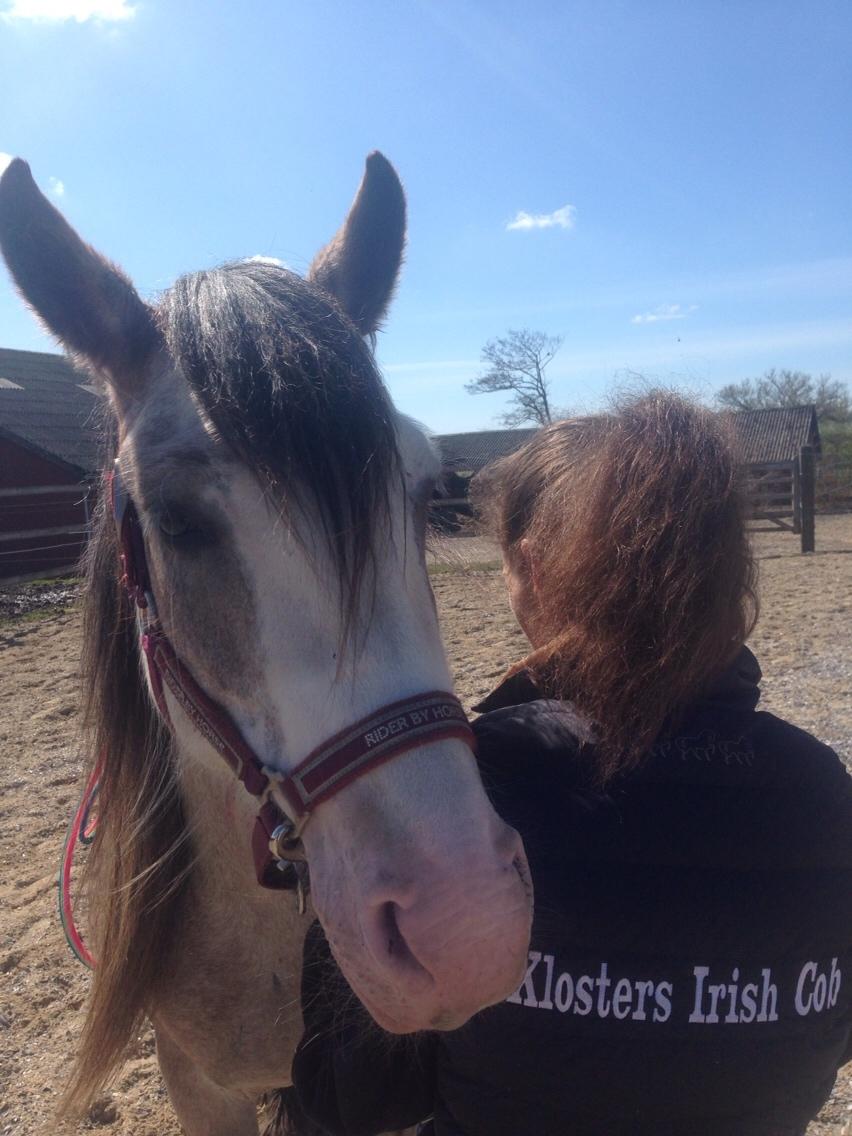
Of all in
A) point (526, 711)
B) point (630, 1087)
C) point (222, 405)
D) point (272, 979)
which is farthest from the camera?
point (272, 979)

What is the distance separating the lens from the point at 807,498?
1443 centimetres

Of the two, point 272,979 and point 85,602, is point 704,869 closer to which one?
point 272,979

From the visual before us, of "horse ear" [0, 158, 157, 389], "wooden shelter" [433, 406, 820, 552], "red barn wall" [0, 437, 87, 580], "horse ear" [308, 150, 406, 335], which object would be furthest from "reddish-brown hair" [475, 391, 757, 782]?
"wooden shelter" [433, 406, 820, 552]

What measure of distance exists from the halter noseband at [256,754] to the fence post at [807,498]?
1469 cm

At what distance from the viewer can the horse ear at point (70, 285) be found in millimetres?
A: 1665

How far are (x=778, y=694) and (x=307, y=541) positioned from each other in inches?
230

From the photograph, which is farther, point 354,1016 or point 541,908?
point 354,1016

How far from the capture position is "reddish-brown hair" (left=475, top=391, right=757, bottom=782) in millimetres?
1277

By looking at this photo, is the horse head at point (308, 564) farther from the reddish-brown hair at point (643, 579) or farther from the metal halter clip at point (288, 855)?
the reddish-brown hair at point (643, 579)

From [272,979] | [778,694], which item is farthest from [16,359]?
[272,979]

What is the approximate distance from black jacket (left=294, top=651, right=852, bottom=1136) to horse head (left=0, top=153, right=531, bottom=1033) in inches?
4.5

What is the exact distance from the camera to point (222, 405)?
4.77ft

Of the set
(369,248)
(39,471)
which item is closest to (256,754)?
(369,248)

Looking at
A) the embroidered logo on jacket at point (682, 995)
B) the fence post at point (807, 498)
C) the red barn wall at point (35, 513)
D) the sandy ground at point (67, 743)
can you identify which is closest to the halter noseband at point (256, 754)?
the embroidered logo on jacket at point (682, 995)
